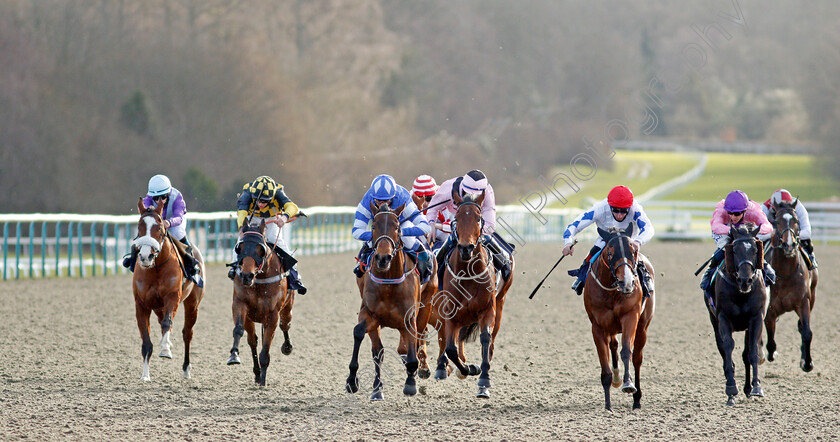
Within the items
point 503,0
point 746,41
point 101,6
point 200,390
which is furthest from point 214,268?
point 746,41

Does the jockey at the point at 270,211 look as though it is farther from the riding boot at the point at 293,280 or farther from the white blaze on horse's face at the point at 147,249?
the white blaze on horse's face at the point at 147,249

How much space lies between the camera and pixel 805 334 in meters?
8.62

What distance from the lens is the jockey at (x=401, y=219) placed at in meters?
6.86

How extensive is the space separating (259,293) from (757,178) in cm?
5187

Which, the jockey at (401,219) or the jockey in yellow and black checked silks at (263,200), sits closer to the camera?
the jockey at (401,219)

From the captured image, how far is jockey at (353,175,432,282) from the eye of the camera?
6.86m

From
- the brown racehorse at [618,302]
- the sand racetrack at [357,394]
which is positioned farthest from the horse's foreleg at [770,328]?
the brown racehorse at [618,302]

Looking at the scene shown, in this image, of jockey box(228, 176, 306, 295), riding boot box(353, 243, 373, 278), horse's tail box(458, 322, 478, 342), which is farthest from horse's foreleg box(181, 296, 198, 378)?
horse's tail box(458, 322, 478, 342)

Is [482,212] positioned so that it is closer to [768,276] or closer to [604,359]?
[604,359]

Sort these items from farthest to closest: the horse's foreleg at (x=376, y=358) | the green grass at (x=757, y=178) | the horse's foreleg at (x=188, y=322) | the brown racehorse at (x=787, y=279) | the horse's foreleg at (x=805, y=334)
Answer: the green grass at (x=757, y=178)
the brown racehorse at (x=787, y=279)
the horse's foreleg at (x=805, y=334)
the horse's foreleg at (x=188, y=322)
the horse's foreleg at (x=376, y=358)

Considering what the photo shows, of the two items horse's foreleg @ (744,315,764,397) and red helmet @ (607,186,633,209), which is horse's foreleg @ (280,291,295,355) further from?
horse's foreleg @ (744,315,764,397)

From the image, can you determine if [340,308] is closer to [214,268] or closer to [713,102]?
[214,268]

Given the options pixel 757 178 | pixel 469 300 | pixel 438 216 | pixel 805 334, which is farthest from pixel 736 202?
pixel 757 178

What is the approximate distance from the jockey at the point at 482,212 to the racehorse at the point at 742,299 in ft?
5.51
